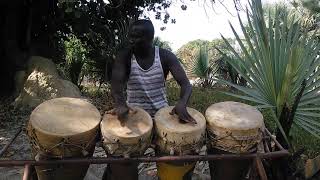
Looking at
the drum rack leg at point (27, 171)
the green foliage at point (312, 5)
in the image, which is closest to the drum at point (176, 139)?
the drum rack leg at point (27, 171)

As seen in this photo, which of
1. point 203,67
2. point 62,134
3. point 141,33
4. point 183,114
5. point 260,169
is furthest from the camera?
point 203,67

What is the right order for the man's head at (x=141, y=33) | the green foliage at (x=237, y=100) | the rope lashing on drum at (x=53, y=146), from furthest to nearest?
the green foliage at (x=237, y=100), the man's head at (x=141, y=33), the rope lashing on drum at (x=53, y=146)

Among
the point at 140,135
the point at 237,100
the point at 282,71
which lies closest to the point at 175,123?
the point at 140,135

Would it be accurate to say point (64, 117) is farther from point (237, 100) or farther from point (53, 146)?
point (237, 100)

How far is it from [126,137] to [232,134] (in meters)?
0.71

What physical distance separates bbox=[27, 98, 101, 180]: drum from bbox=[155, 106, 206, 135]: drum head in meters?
0.42

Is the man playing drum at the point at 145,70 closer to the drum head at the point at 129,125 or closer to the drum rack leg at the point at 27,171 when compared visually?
the drum head at the point at 129,125

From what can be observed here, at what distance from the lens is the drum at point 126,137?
2.88 meters

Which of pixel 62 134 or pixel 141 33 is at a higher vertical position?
pixel 141 33

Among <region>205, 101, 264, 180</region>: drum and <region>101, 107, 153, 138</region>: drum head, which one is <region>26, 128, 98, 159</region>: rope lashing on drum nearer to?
<region>101, 107, 153, 138</region>: drum head

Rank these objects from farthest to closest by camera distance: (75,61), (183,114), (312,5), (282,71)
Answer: (312,5) → (75,61) → (282,71) → (183,114)

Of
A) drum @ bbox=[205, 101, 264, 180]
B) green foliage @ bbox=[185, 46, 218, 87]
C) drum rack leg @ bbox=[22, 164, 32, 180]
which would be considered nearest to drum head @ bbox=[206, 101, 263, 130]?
drum @ bbox=[205, 101, 264, 180]

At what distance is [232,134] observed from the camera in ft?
9.85

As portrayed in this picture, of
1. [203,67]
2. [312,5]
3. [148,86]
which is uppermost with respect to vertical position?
[312,5]
